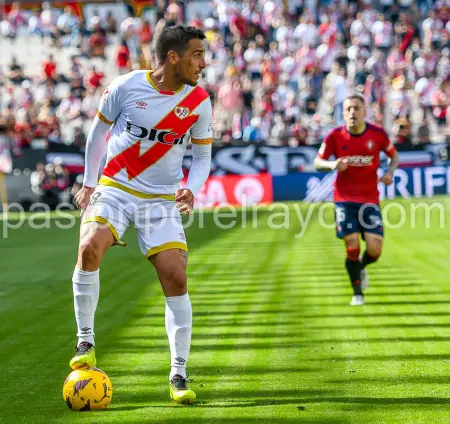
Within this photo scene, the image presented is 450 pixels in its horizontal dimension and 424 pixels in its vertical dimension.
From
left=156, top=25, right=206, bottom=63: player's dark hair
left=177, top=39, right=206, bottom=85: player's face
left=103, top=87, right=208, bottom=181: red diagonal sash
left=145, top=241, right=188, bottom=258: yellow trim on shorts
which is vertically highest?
left=156, top=25, right=206, bottom=63: player's dark hair

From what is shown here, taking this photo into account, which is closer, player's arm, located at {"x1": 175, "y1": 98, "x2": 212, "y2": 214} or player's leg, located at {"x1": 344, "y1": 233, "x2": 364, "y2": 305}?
player's arm, located at {"x1": 175, "y1": 98, "x2": 212, "y2": 214}

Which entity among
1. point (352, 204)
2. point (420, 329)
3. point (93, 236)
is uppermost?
point (93, 236)

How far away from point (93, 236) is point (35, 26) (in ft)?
114

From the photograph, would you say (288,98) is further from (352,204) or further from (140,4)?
(352,204)

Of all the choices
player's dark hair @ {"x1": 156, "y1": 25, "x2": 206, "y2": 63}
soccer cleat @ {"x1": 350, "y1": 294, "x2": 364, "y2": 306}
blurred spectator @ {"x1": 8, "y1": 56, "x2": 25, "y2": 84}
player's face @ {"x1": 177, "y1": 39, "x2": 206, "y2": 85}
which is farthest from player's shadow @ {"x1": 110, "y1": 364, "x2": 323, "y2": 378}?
blurred spectator @ {"x1": 8, "y1": 56, "x2": 25, "y2": 84}

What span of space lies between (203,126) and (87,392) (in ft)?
6.52

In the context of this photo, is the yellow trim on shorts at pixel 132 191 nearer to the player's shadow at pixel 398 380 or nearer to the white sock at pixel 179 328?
the white sock at pixel 179 328

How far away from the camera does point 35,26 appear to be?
3997 centimetres

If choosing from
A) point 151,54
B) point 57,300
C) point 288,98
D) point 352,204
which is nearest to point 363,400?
point 352,204

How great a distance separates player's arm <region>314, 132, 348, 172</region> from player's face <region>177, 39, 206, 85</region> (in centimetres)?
467

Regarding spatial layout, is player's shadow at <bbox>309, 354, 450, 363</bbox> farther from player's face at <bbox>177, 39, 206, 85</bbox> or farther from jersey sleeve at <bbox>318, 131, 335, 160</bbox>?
jersey sleeve at <bbox>318, 131, 335, 160</bbox>

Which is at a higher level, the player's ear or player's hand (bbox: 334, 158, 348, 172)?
the player's ear

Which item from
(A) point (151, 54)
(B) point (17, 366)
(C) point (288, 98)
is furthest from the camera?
(A) point (151, 54)

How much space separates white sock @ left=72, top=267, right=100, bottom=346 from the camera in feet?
22.3
